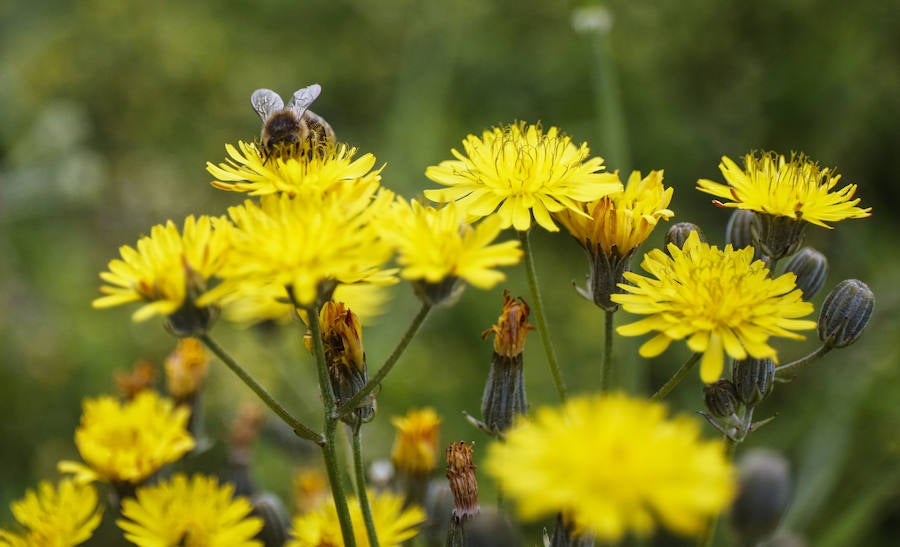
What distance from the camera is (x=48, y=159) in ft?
10.4

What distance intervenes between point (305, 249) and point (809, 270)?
2.66 ft

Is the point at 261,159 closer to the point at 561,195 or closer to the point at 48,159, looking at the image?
the point at 561,195

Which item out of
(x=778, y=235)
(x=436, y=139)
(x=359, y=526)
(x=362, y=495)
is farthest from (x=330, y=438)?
(x=436, y=139)

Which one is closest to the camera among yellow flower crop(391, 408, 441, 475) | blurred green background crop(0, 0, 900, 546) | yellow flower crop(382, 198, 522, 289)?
yellow flower crop(382, 198, 522, 289)

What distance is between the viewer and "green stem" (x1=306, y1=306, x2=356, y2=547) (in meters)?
1.16

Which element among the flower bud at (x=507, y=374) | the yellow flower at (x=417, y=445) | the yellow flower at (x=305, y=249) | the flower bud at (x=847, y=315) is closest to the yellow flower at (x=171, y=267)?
the yellow flower at (x=305, y=249)

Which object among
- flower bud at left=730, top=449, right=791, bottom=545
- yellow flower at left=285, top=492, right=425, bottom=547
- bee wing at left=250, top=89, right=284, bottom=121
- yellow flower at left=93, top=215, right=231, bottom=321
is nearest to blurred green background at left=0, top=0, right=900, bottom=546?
flower bud at left=730, top=449, right=791, bottom=545

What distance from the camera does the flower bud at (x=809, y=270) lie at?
4.62 feet

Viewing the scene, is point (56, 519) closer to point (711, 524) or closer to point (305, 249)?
point (305, 249)

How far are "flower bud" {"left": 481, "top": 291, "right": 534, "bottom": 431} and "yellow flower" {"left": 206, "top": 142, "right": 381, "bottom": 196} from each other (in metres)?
0.30

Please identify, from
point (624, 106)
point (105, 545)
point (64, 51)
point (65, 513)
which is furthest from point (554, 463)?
point (64, 51)

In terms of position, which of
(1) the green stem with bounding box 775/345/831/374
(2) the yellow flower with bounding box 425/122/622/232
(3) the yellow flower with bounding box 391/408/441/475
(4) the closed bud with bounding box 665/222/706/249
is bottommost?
(1) the green stem with bounding box 775/345/831/374

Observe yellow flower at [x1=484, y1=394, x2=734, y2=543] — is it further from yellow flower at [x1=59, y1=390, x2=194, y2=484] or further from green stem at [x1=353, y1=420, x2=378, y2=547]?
yellow flower at [x1=59, y1=390, x2=194, y2=484]

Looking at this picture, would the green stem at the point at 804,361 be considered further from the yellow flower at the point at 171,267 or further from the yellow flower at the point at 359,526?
the yellow flower at the point at 171,267
